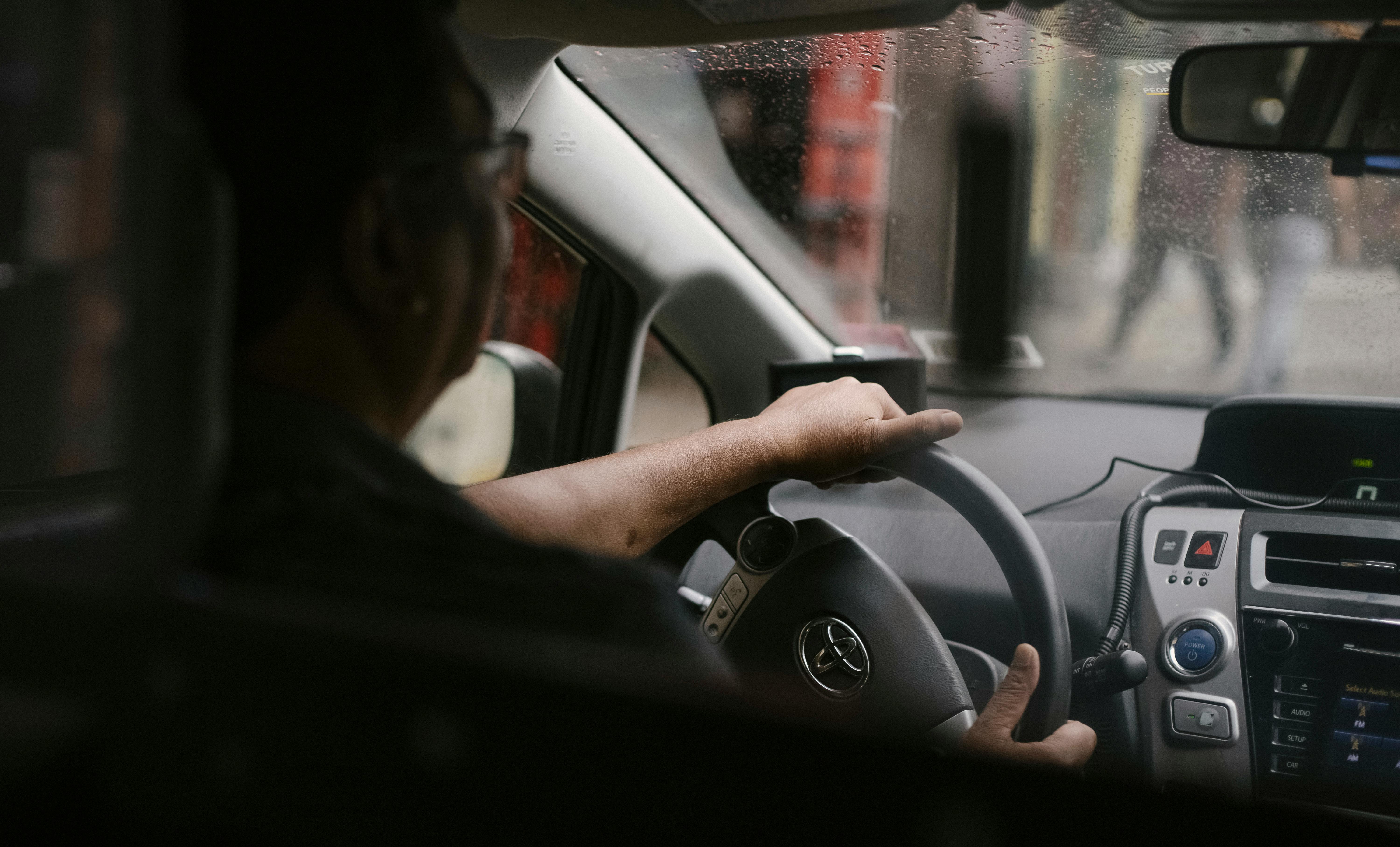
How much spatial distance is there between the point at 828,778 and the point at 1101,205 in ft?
6.07

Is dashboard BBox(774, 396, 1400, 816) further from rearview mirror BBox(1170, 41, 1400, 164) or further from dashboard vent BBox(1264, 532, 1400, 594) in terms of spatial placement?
rearview mirror BBox(1170, 41, 1400, 164)

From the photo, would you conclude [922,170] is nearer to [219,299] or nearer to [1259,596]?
[1259,596]

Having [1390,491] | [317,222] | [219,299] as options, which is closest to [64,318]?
[219,299]

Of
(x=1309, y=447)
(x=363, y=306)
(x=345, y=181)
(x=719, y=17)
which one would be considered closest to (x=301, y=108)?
(x=345, y=181)

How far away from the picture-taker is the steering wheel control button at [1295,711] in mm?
1773

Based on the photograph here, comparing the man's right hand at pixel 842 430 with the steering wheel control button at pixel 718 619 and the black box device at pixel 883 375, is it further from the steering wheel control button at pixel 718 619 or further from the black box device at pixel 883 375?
the steering wheel control button at pixel 718 619

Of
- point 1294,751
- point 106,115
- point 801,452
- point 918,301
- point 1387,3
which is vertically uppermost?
point 1387,3

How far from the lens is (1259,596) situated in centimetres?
191

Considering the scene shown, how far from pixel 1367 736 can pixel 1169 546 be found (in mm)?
473

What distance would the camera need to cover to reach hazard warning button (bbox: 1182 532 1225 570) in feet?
6.53

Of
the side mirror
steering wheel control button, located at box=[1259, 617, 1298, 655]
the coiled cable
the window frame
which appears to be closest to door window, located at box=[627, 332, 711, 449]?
the window frame

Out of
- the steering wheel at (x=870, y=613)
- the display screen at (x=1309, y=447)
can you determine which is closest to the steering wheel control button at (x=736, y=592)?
the steering wheel at (x=870, y=613)

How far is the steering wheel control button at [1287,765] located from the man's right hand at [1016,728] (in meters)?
0.42

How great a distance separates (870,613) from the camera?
172 cm
